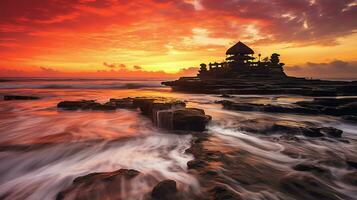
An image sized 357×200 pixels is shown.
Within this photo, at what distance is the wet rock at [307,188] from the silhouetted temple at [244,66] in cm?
3603

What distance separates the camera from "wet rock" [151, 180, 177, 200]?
450 cm

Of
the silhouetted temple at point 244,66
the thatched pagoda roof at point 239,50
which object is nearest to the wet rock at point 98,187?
the silhouetted temple at point 244,66

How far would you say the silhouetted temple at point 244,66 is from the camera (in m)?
41.8

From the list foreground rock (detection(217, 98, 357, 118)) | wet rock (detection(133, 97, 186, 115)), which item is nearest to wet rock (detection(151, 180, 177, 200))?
wet rock (detection(133, 97, 186, 115))

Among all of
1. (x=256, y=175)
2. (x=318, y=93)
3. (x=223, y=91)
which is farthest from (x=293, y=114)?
(x=223, y=91)

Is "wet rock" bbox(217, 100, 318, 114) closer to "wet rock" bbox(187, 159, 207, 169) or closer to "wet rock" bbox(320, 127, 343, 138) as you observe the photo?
"wet rock" bbox(320, 127, 343, 138)

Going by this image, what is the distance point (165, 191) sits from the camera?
458 cm

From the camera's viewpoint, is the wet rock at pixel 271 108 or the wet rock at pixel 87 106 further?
the wet rock at pixel 87 106

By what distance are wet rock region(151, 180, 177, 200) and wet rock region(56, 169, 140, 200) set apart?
0.61 metres

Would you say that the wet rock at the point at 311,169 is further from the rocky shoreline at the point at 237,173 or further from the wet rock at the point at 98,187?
the wet rock at the point at 98,187

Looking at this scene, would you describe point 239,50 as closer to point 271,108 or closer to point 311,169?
point 271,108

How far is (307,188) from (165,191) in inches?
101

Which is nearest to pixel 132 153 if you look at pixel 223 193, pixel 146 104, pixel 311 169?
pixel 223 193

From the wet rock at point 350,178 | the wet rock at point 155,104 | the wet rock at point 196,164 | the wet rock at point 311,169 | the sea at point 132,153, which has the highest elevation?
the wet rock at point 155,104
